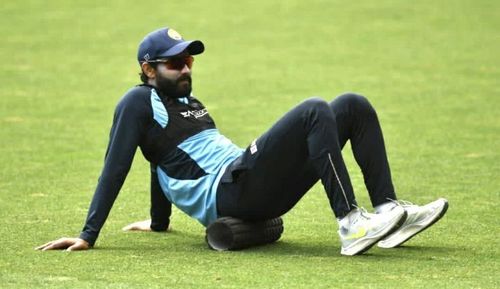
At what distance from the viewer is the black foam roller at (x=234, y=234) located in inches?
255

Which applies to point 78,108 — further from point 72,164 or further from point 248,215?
point 248,215

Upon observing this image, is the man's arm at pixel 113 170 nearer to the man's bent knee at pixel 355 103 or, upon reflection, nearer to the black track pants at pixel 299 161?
the black track pants at pixel 299 161

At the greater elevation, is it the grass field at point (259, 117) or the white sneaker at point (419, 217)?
the white sneaker at point (419, 217)

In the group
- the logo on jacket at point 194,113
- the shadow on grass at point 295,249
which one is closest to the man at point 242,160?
the logo on jacket at point 194,113

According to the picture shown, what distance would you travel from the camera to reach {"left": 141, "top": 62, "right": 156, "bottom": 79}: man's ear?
22.1 feet

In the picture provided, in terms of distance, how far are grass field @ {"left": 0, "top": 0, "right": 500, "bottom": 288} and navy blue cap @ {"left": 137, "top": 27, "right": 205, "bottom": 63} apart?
3.41 ft

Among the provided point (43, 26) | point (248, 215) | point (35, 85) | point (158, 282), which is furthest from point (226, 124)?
point (43, 26)

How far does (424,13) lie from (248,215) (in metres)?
13.2

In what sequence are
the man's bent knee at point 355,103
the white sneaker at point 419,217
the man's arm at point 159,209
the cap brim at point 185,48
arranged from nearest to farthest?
the white sneaker at point 419,217 < the man's bent knee at point 355,103 < the cap brim at point 185,48 < the man's arm at point 159,209

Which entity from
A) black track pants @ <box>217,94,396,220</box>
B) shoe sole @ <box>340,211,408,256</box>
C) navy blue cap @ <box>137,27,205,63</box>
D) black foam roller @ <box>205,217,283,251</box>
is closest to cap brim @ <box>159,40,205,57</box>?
navy blue cap @ <box>137,27,205,63</box>

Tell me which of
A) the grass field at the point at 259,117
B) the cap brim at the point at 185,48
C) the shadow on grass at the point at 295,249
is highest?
the cap brim at the point at 185,48

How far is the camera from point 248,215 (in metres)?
6.54

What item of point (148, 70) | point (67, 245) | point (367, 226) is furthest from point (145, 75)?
point (367, 226)

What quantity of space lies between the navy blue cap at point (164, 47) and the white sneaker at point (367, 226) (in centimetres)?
126
